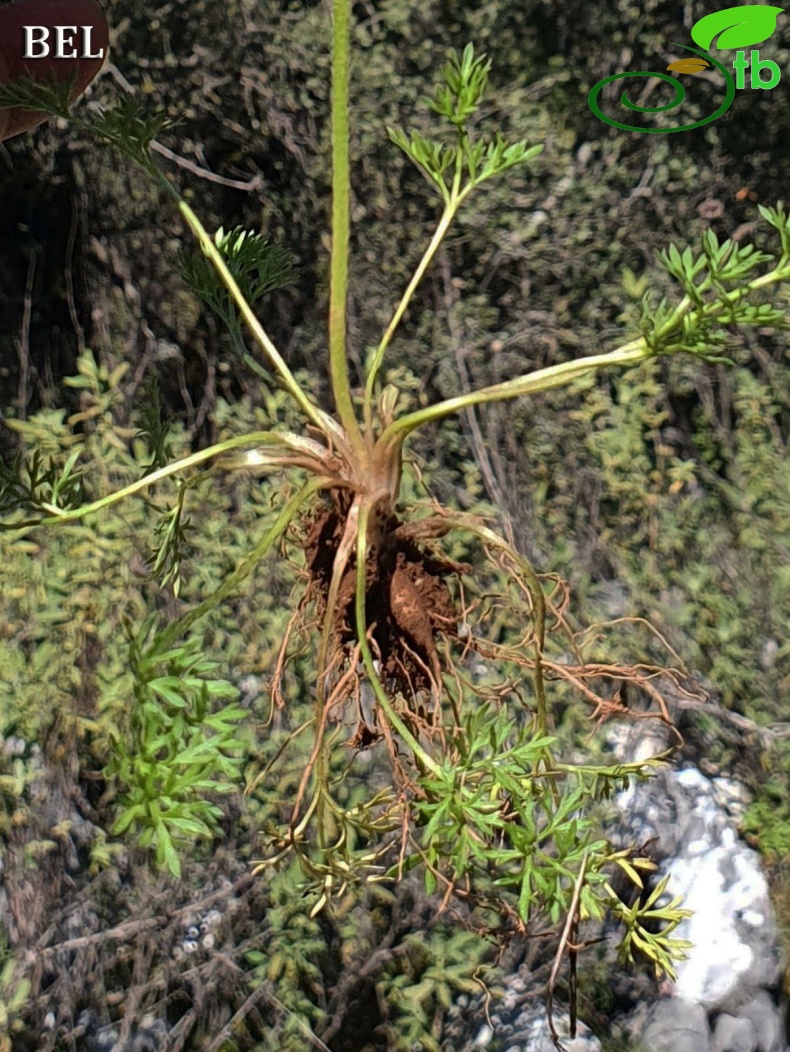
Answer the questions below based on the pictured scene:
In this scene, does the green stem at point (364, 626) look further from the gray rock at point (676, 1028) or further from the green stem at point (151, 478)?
the gray rock at point (676, 1028)

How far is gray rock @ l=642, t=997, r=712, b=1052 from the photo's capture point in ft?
4.71

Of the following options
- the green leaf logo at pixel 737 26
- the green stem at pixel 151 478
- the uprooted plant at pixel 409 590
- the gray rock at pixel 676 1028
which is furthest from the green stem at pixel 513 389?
the green leaf logo at pixel 737 26

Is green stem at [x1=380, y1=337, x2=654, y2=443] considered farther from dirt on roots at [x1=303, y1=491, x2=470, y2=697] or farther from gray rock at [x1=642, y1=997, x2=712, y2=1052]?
gray rock at [x1=642, y1=997, x2=712, y2=1052]

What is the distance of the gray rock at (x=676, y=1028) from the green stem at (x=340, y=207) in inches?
A: 41.0

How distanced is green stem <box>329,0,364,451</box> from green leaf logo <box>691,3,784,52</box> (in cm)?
118

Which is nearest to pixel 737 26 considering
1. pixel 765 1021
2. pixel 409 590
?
pixel 409 590

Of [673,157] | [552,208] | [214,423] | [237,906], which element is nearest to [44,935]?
[237,906]

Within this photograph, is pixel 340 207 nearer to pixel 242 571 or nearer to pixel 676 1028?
pixel 242 571

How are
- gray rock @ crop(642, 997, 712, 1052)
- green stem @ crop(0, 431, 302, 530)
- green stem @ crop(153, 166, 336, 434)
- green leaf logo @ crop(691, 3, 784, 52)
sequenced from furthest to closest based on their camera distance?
green leaf logo @ crop(691, 3, 784, 52)
gray rock @ crop(642, 997, 712, 1052)
green stem @ crop(153, 166, 336, 434)
green stem @ crop(0, 431, 302, 530)

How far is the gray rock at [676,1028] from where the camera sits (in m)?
1.43

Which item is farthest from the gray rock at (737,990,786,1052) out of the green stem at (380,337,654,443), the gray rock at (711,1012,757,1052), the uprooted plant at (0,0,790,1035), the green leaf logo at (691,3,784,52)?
the green leaf logo at (691,3,784,52)

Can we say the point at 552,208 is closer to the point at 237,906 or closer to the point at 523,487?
the point at 523,487

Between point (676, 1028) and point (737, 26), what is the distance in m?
1.65

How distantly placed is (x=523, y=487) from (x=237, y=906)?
84 centimetres
